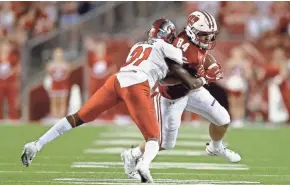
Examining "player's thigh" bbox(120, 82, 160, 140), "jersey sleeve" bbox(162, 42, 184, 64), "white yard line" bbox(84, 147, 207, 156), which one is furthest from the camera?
"white yard line" bbox(84, 147, 207, 156)

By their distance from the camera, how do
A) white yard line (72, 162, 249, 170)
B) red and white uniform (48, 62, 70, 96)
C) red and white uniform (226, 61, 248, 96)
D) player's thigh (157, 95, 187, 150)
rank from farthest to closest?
1. red and white uniform (48, 62, 70, 96)
2. red and white uniform (226, 61, 248, 96)
3. white yard line (72, 162, 249, 170)
4. player's thigh (157, 95, 187, 150)

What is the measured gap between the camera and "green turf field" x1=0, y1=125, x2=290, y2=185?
673cm

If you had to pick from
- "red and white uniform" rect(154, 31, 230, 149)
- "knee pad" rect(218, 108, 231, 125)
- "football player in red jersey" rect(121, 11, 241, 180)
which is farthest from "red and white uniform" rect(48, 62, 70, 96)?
"knee pad" rect(218, 108, 231, 125)

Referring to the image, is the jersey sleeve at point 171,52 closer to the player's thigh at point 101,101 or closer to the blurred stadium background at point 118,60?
the player's thigh at point 101,101

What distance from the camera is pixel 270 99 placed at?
13977mm

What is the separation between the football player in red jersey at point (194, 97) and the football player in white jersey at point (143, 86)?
0.71 ft

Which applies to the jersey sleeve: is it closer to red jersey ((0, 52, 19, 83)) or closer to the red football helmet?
the red football helmet

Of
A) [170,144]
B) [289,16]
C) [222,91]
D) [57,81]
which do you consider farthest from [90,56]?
[170,144]

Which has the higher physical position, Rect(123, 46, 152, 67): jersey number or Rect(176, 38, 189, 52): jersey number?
Rect(123, 46, 152, 67): jersey number

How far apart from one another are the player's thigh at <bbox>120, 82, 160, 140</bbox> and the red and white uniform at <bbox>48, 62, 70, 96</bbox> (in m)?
7.81

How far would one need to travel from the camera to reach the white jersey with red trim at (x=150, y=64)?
6.39 m

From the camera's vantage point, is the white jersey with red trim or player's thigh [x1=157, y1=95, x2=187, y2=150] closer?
the white jersey with red trim

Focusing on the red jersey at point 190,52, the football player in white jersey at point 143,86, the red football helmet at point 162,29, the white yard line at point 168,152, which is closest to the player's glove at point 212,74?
the red jersey at point 190,52

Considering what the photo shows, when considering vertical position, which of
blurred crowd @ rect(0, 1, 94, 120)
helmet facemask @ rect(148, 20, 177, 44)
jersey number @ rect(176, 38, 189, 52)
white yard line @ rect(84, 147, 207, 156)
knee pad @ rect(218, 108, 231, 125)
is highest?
helmet facemask @ rect(148, 20, 177, 44)
